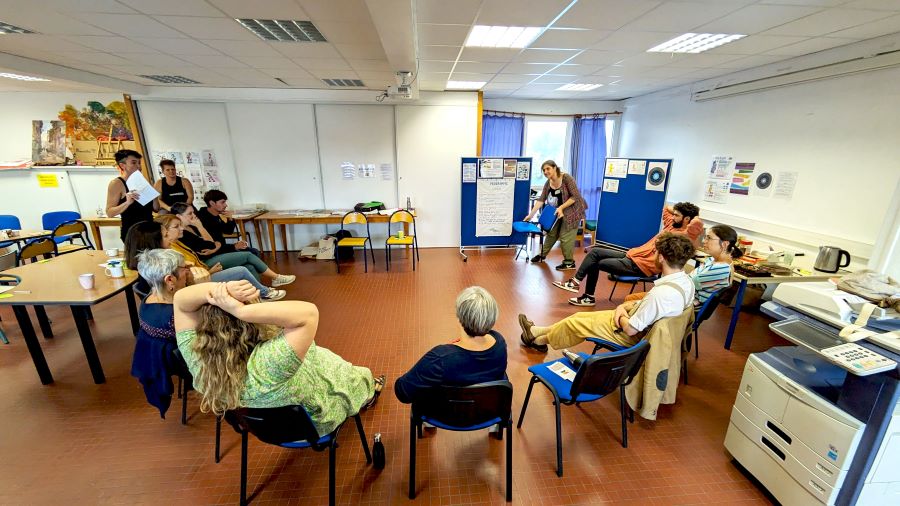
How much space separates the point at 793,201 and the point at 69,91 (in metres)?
10.2

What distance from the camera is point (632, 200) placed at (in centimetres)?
509

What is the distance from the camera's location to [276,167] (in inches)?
229

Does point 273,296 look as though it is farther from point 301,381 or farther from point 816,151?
point 816,151

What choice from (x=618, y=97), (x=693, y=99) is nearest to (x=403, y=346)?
(x=693, y=99)

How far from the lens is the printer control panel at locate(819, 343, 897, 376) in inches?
50.9

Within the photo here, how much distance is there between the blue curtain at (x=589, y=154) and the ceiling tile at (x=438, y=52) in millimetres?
4373

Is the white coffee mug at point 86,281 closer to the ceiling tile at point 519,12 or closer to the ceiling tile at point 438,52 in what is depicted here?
the ceiling tile at point 438,52

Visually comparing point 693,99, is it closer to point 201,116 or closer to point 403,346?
point 403,346

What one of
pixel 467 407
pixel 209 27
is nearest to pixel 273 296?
pixel 209 27

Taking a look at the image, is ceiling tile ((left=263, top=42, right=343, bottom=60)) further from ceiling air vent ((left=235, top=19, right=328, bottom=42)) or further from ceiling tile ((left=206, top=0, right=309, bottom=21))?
ceiling tile ((left=206, top=0, right=309, bottom=21))

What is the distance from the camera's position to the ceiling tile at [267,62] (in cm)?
366

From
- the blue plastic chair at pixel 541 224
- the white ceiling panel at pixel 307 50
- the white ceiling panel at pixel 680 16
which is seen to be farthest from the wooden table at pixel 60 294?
the blue plastic chair at pixel 541 224

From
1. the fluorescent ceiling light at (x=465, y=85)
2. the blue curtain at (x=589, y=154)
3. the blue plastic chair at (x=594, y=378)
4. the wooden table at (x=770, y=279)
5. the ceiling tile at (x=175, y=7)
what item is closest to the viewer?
the blue plastic chair at (x=594, y=378)

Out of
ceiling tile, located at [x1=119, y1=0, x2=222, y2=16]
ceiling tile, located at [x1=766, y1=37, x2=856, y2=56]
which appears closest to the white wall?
ceiling tile, located at [x1=766, y1=37, x2=856, y2=56]
